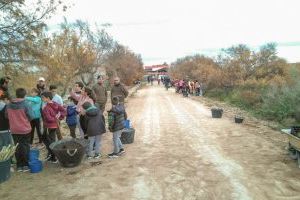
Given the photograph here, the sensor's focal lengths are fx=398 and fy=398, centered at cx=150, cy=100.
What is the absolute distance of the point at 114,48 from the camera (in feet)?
121

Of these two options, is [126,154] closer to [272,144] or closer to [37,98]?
[37,98]

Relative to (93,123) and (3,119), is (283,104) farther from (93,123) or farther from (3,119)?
(3,119)

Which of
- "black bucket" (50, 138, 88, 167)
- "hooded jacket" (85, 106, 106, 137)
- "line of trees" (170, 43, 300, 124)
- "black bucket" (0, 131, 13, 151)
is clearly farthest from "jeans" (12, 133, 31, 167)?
"line of trees" (170, 43, 300, 124)

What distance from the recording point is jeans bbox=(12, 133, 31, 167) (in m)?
8.84

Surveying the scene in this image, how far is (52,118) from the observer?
9391mm

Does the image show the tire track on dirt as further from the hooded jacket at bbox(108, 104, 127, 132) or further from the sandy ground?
the hooded jacket at bbox(108, 104, 127, 132)

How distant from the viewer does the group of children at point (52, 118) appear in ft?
28.6

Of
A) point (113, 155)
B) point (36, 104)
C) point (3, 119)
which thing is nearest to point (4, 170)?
point (3, 119)

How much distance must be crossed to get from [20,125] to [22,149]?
0.57 metres

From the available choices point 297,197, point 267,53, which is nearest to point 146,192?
point 297,197

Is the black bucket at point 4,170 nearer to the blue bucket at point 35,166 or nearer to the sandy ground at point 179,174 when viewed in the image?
the sandy ground at point 179,174

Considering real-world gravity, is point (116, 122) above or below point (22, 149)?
above

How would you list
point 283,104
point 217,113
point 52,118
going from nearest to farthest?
1. point 52,118
2. point 217,113
3. point 283,104

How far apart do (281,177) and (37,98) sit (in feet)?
22.0
